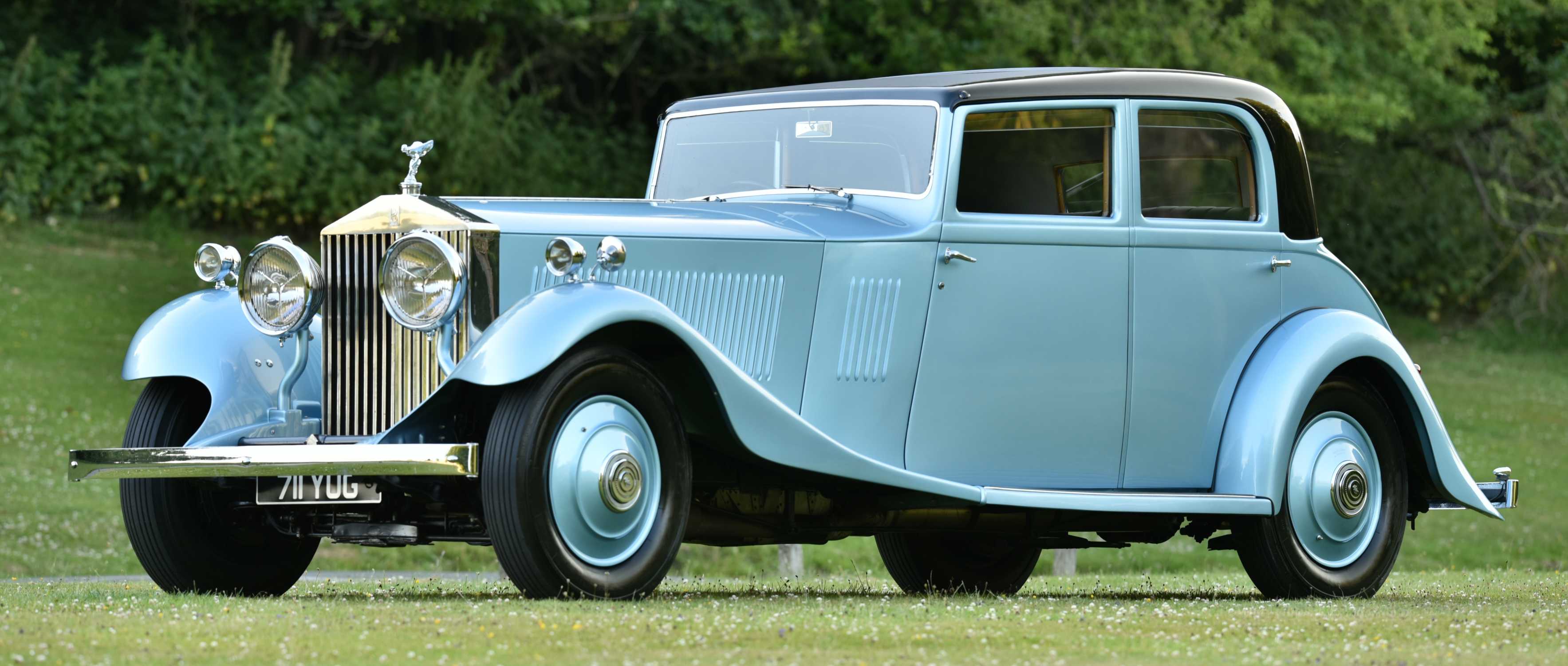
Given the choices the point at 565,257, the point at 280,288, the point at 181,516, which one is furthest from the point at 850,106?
the point at 181,516

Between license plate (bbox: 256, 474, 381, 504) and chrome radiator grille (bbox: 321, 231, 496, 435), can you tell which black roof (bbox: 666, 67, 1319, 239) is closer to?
chrome radiator grille (bbox: 321, 231, 496, 435)

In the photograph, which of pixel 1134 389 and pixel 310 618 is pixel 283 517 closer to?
pixel 310 618

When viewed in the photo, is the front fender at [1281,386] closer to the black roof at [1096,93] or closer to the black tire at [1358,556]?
the black tire at [1358,556]

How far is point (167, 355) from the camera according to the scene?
277 inches

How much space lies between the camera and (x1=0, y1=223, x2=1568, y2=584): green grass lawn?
14125mm

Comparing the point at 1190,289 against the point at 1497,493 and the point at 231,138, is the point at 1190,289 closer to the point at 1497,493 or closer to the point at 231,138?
the point at 1497,493

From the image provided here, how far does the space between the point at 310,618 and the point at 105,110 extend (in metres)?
17.7

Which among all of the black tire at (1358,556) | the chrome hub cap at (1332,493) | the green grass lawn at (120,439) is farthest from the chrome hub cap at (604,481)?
the green grass lawn at (120,439)

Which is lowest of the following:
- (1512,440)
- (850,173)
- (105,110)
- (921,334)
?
(1512,440)

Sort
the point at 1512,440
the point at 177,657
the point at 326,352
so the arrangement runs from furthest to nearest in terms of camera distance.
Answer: the point at 1512,440, the point at 326,352, the point at 177,657

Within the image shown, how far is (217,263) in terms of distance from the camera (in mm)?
7344

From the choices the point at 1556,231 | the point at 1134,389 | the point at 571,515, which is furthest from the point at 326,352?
the point at 1556,231

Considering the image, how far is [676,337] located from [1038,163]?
2.12 m

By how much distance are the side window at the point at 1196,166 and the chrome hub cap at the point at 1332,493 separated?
0.99 meters
